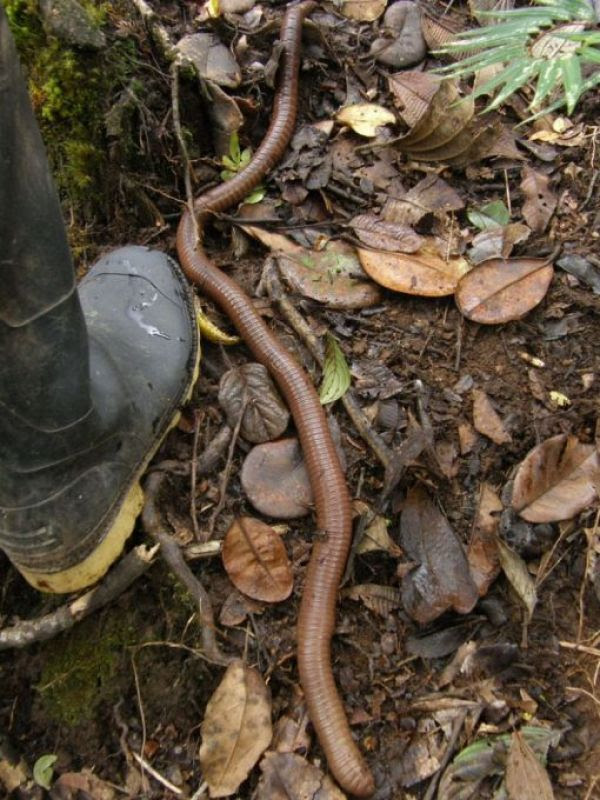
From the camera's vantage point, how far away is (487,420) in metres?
3.34

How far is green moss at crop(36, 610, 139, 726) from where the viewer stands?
2889 mm

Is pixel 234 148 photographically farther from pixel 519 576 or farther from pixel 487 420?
pixel 519 576

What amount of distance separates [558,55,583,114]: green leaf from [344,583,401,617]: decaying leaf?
2.00 meters

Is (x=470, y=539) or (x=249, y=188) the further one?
(x=249, y=188)

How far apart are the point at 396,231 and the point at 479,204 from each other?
1.83ft

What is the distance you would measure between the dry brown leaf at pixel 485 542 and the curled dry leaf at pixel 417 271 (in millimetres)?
1064

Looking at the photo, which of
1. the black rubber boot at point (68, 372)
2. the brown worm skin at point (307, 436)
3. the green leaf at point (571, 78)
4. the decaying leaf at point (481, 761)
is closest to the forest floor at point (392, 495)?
the decaying leaf at point (481, 761)

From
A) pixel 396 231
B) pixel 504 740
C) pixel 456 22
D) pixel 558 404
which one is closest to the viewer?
pixel 504 740

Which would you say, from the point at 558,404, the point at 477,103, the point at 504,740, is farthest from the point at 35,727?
the point at 477,103

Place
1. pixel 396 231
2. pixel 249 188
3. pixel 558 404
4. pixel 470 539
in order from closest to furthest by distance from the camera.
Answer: pixel 470 539, pixel 558 404, pixel 396 231, pixel 249 188

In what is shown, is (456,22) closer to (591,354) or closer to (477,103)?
(477,103)

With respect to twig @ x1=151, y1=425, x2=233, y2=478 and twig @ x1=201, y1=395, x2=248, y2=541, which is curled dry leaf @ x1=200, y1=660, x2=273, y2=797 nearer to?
twig @ x1=201, y1=395, x2=248, y2=541

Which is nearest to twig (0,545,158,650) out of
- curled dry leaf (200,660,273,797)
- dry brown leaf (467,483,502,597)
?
curled dry leaf (200,660,273,797)

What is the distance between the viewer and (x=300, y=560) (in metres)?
3.15
